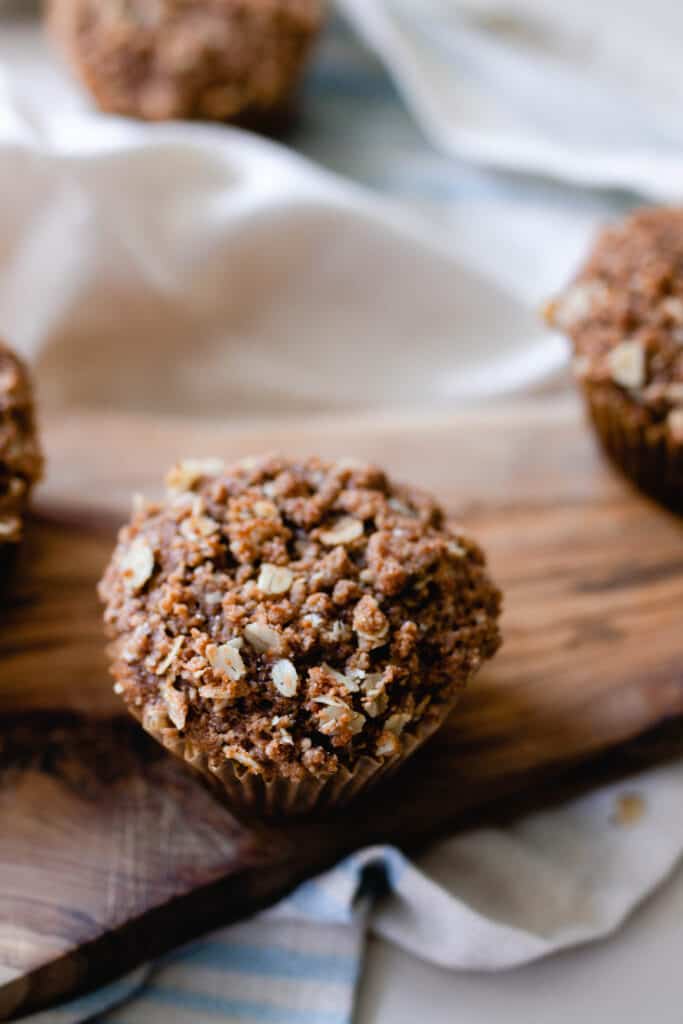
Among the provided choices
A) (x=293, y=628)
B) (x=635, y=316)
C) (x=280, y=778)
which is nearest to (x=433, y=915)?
(x=280, y=778)

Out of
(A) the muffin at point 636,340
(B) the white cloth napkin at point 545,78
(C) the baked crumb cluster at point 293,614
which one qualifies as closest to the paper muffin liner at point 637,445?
(A) the muffin at point 636,340

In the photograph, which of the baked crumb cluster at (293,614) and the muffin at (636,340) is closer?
the baked crumb cluster at (293,614)

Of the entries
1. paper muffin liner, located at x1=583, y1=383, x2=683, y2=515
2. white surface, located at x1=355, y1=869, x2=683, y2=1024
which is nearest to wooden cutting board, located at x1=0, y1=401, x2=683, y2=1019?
paper muffin liner, located at x1=583, y1=383, x2=683, y2=515

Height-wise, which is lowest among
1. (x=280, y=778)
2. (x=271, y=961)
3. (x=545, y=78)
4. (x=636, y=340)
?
(x=271, y=961)

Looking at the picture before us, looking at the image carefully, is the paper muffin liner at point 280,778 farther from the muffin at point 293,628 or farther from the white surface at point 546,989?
the white surface at point 546,989

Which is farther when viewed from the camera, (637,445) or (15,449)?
(637,445)

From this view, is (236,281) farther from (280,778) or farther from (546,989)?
(546,989)

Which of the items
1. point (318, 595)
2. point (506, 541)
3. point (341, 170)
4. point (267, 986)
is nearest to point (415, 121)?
point (341, 170)
